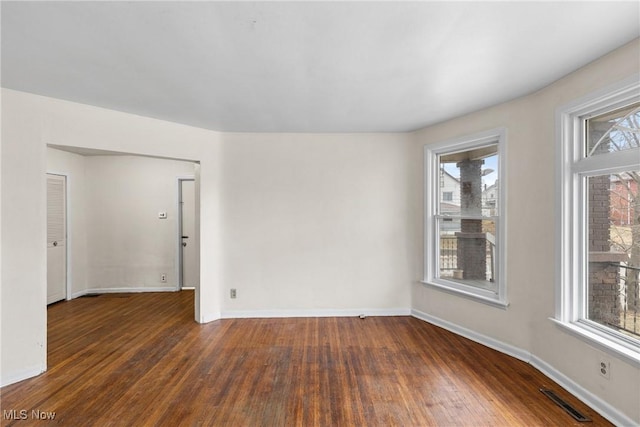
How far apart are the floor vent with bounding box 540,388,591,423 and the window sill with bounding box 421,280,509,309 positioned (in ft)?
2.68

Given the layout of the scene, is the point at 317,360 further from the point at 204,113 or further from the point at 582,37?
the point at 582,37

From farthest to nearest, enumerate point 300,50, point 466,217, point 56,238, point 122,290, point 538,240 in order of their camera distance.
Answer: point 122,290, point 56,238, point 466,217, point 538,240, point 300,50

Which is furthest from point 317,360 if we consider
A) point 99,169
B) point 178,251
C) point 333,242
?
point 99,169

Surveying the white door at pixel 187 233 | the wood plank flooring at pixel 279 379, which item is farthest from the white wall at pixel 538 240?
the white door at pixel 187 233

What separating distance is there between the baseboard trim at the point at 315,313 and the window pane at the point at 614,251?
6.92 feet

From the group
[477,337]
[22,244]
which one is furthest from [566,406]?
[22,244]

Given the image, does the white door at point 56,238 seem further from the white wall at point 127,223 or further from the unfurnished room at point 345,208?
the white wall at point 127,223

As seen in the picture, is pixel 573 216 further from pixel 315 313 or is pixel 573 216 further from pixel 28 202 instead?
pixel 28 202

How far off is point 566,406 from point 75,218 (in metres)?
6.68

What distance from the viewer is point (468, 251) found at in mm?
3504

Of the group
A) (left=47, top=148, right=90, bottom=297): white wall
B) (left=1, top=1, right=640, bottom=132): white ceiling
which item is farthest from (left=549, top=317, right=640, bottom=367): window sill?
(left=47, top=148, right=90, bottom=297): white wall

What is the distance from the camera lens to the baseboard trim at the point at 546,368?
77.1 inches

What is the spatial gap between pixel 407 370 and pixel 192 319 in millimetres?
2793

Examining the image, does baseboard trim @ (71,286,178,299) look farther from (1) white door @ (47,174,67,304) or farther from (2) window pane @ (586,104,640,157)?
(2) window pane @ (586,104,640,157)
